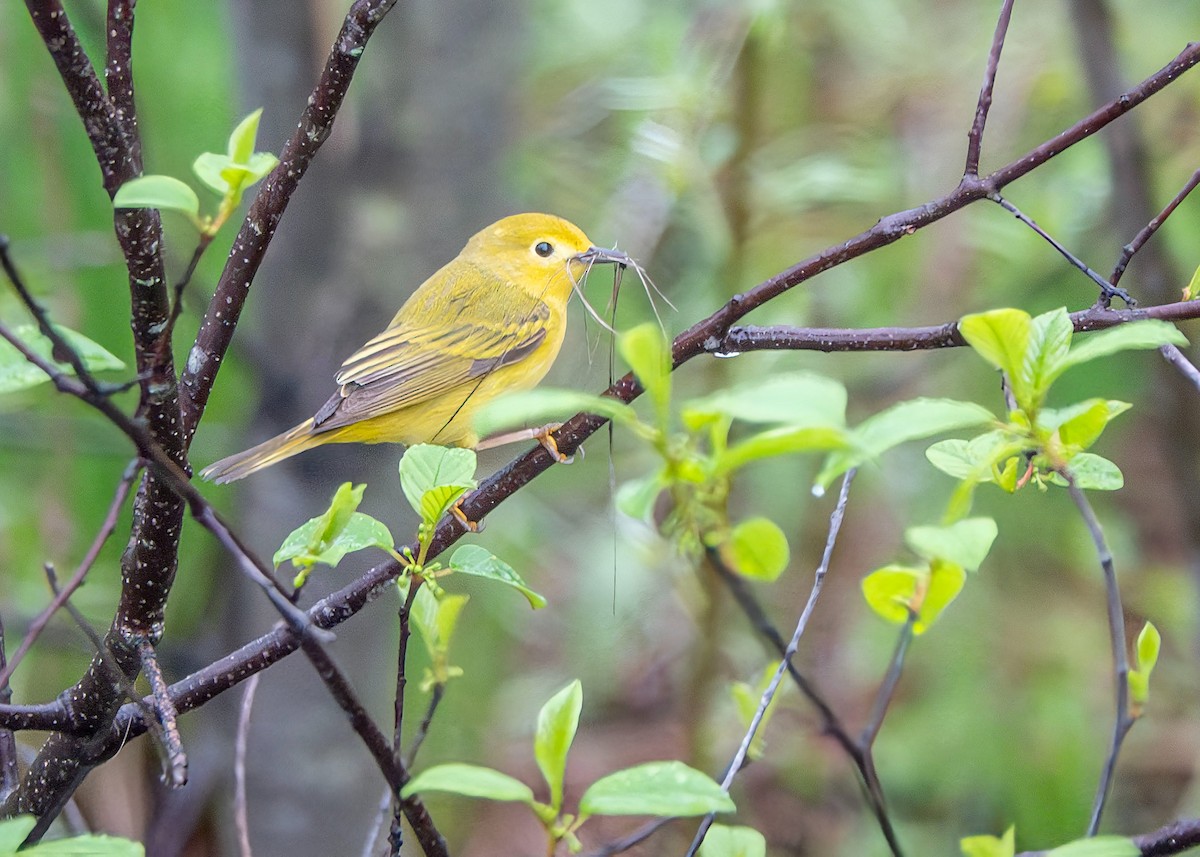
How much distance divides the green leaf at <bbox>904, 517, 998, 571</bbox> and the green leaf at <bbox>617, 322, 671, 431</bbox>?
229 mm

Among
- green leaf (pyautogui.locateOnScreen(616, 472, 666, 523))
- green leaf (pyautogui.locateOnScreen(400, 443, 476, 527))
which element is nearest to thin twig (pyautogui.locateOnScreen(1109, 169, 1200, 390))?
green leaf (pyautogui.locateOnScreen(616, 472, 666, 523))

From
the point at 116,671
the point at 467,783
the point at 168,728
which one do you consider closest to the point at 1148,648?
the point at 467,783

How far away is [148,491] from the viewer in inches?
49.6

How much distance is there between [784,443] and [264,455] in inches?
74.4

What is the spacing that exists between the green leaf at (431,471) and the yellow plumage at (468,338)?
137 cm

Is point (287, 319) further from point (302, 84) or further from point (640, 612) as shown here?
point (640, 612)

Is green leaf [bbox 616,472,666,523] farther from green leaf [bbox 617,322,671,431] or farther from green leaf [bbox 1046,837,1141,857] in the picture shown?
green leaf [bbox 1046,837,1141,857]

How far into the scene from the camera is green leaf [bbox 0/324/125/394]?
111cm

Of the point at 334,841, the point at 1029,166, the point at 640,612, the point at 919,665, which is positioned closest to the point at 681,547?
the point at 1029,166

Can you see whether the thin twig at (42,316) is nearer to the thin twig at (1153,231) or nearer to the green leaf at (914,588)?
the green leaf at (914,588)

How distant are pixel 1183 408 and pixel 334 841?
274cm

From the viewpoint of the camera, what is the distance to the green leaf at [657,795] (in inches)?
34.7

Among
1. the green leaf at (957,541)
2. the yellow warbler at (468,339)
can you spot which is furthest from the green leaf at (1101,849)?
the yellow warbler at (468,339)

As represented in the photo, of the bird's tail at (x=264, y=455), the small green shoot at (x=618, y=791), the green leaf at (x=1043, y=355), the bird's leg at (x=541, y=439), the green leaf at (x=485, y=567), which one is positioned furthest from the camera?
the bird's tail at (x=264, y=455)
